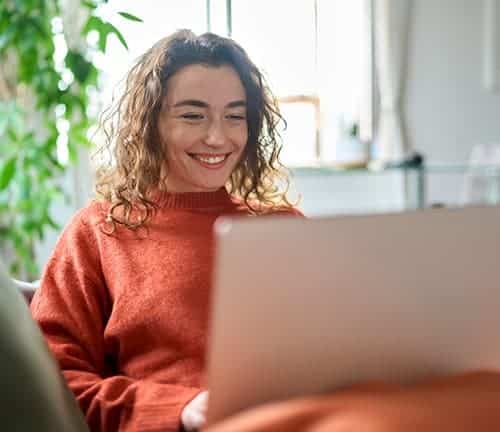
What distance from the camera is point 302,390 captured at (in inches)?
27.0

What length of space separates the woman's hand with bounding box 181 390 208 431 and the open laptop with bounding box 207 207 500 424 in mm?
229

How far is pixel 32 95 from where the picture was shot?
2.77 metres

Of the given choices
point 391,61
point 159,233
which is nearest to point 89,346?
point 159,233

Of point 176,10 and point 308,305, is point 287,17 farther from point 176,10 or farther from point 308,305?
point 308,305

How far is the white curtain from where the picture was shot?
13.7 feet

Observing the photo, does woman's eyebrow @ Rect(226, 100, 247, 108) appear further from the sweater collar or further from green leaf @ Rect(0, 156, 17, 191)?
green leaf @ Rect(0, 156, 17, 191)

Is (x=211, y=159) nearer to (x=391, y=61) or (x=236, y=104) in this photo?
(x=236, y=104)

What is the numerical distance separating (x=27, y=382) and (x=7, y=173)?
1569mm

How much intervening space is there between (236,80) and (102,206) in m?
0.28

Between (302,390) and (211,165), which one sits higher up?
(211,165)

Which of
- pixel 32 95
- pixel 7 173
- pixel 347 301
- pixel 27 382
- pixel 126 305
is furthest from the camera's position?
pixel 32 95

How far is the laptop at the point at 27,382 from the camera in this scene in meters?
0.86

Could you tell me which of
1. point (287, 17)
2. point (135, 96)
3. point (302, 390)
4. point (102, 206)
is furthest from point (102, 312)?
point (287, 17)

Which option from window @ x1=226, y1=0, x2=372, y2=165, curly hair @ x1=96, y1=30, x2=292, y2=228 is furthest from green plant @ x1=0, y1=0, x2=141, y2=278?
window @ x1=226, y1=0, x2=372, y2=165
